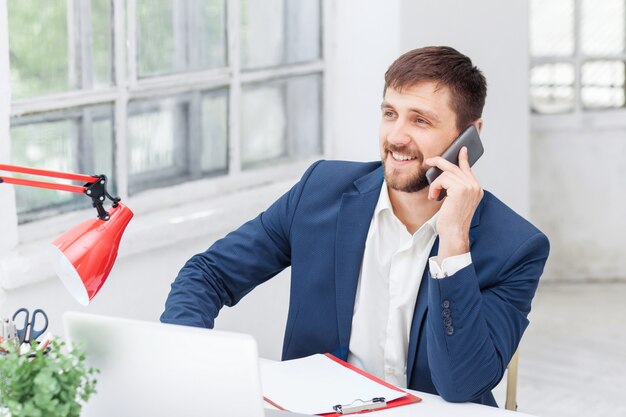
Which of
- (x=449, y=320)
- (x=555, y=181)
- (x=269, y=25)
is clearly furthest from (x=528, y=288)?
(x=555, y=181)

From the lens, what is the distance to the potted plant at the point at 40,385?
1.48m

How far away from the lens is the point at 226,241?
2529 millimetres

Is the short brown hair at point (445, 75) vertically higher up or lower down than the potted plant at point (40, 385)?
higher up

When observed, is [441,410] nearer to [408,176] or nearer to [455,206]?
[455,206]

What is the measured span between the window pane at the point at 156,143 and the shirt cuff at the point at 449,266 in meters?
1.53

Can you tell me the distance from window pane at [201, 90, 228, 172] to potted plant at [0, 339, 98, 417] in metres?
2.23

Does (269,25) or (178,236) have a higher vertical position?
(269,25)

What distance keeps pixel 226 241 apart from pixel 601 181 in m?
3.86

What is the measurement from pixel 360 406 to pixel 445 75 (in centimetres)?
75

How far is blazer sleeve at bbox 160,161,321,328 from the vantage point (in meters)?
2.44

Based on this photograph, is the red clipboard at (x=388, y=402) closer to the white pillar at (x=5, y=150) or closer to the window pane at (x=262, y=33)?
the white pillar at (x=5, y=150)

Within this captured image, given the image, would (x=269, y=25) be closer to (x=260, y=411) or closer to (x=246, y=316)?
Result: (x=246, y=316)

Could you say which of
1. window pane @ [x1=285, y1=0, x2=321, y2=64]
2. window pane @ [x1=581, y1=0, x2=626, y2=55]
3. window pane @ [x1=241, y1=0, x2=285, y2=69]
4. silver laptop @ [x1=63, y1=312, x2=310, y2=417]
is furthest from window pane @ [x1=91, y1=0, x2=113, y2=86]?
window pane @ [x1=581, y1=0, x2=626, y2=55]

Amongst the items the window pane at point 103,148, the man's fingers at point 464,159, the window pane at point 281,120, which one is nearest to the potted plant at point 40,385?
the man's fingers at point 464,159
